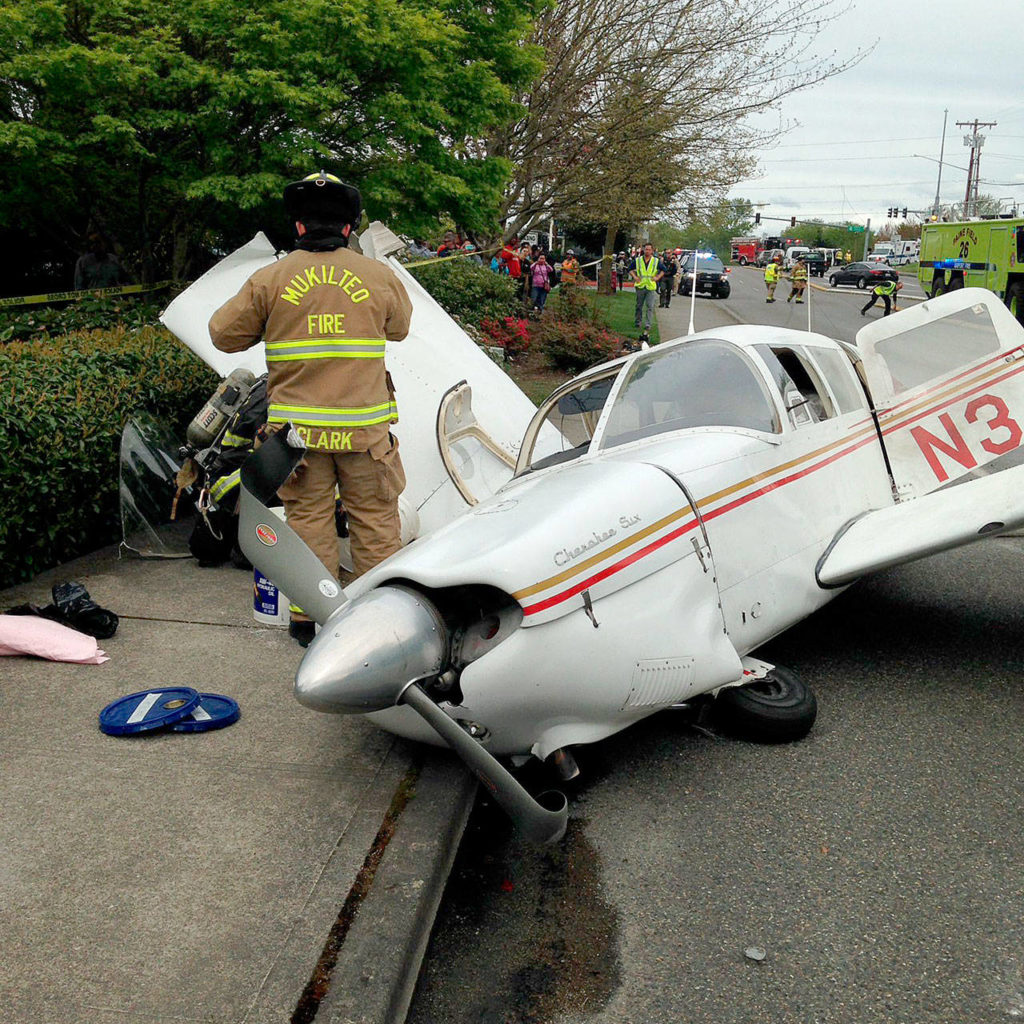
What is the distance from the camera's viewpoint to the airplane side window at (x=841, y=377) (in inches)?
226

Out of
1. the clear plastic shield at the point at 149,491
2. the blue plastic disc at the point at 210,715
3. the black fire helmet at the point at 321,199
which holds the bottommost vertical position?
the blue plastic disc at the point at 210,715

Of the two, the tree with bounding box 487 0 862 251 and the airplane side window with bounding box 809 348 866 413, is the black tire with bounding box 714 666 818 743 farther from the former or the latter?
the tree with bounding box 487 0 862 251

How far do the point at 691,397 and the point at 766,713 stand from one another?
5.02 feet

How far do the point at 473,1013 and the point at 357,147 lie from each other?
7746 millimetres

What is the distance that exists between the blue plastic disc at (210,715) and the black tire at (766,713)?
6.90 feet

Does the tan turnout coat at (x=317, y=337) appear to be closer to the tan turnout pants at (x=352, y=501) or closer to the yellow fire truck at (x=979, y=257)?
the tan turnout pants at (x=352, y=501)

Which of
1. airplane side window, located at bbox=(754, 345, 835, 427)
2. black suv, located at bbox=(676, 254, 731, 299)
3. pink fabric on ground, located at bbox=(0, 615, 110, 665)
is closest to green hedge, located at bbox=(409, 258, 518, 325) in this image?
airplane side window, located at bbox=(754, 345, 835, 427)

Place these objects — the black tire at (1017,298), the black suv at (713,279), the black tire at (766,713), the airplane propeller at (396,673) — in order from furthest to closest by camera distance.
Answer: the black suv at (713,279) → the black tire at (1017,298) → the black tire at (766,713) → the airplane propeller at (396,673)

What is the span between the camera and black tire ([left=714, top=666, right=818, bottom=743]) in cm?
447

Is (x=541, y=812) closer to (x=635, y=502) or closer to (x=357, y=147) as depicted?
(x=635, y=502)

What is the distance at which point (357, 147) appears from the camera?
356 inches

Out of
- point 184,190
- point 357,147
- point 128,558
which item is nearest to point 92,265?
point 184,190

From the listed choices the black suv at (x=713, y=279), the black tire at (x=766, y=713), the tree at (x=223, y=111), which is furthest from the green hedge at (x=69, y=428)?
the black suv at (x=713, y=279)

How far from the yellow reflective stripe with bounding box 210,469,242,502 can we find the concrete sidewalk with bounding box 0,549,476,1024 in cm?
120
